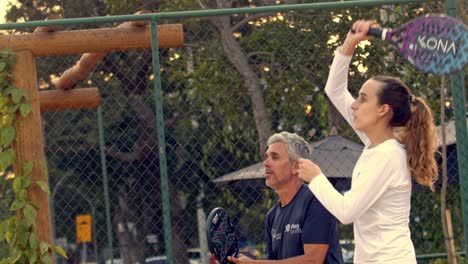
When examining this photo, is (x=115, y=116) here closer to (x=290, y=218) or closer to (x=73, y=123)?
(x=73, y=123)

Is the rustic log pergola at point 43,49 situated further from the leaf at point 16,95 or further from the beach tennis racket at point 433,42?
the beach tennis racket at point 433,42

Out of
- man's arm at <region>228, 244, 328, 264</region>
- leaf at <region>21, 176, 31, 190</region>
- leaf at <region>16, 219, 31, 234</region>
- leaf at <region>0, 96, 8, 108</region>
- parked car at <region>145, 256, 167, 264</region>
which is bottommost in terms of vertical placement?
man's arm at <region>228, 244, 328, 264</region>


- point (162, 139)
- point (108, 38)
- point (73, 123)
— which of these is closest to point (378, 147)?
point (162, 139)

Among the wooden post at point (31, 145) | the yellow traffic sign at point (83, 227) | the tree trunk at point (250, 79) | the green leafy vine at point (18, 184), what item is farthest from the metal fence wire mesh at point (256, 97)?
the yellow traffic sign at point (83, 227)

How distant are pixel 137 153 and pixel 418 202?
19.4 feet

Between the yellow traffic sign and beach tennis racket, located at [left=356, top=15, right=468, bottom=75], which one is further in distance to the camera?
the yellow traffic sign

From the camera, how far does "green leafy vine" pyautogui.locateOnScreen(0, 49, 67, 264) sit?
612 cm

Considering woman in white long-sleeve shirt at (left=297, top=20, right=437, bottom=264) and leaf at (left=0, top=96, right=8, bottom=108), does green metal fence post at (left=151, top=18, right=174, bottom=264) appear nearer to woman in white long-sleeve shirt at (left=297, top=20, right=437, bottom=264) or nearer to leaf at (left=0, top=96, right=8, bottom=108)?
leaf at (left=0, top=96, right=8, bottom=108)

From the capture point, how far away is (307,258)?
4.74 meters

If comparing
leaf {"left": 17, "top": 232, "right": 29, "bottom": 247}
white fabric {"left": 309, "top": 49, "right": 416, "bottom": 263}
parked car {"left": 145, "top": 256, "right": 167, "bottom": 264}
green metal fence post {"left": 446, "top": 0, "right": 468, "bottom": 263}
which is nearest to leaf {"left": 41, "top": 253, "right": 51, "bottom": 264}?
leaf {"left": 17, "top": 232, "right": 29, "bottom": 247}

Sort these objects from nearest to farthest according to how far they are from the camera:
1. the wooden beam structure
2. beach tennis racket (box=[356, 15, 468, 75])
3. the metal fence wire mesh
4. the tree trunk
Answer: beach tennis racket (box=[356, 15, 468, 75]), the wooden beam structure, the metal fence wire mesh, the tree trunk

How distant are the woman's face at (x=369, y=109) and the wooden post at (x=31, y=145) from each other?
2580mm

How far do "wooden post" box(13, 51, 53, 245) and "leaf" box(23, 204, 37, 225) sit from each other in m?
0.07

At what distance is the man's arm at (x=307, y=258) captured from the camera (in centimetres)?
471
